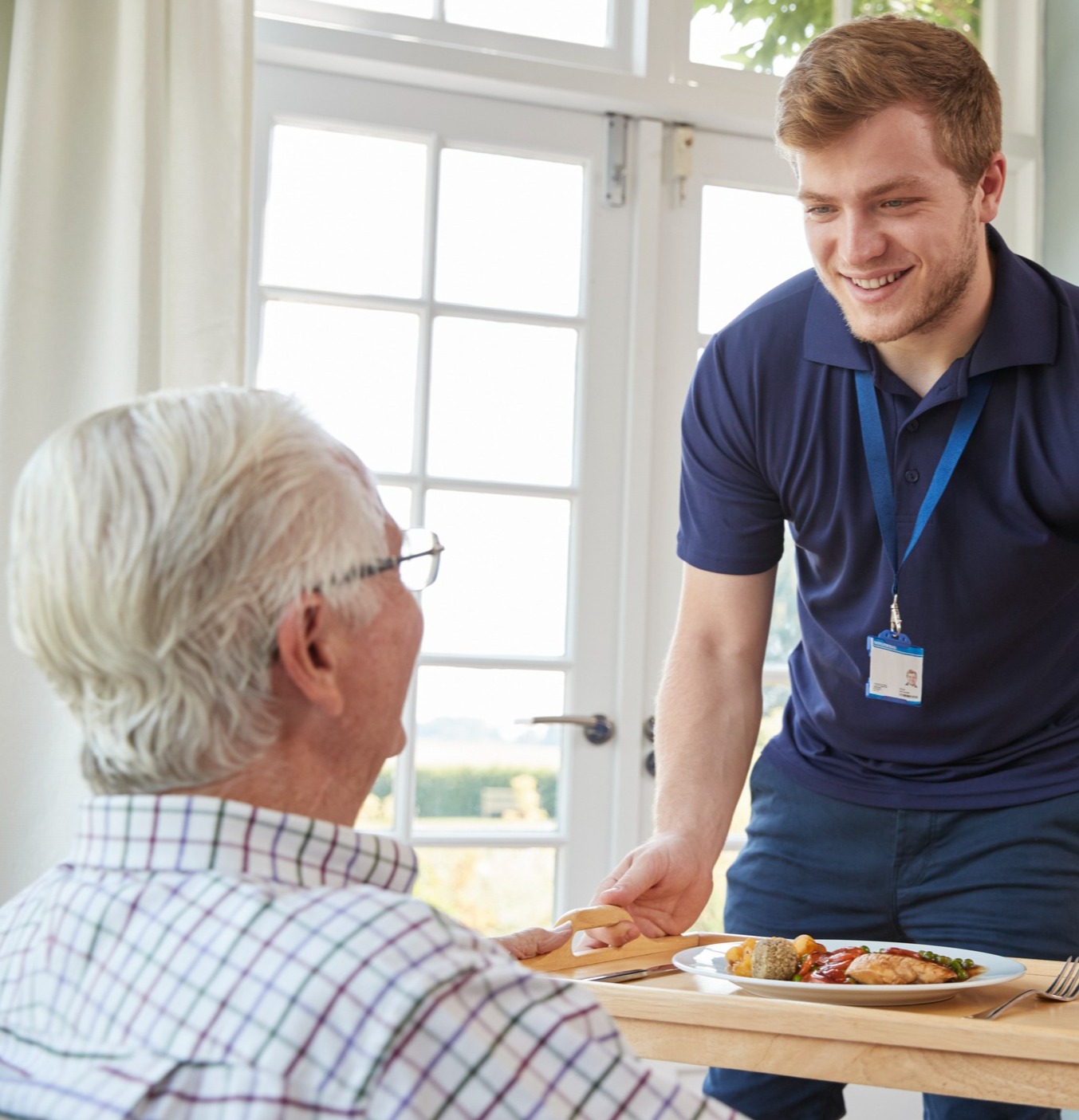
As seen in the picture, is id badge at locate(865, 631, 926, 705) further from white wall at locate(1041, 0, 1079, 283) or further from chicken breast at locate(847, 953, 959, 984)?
white wall at locate(1041, 0, 1079, 283)

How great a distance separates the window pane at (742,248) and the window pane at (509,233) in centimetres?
32

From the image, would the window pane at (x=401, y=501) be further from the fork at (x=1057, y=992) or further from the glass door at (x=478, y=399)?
the fork at (x=1057, y=992)

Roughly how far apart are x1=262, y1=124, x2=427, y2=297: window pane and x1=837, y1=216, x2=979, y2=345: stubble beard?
1.37 metres

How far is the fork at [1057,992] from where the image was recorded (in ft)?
3.51

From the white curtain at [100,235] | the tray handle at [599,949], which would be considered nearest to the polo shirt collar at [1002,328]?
the tray handle at [599,949]

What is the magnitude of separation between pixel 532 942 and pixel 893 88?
1.06 metres

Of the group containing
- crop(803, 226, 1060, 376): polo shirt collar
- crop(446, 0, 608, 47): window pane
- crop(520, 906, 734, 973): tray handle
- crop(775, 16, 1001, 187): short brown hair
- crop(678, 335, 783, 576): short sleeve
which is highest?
crop(446, 0, 608, 47): window pane

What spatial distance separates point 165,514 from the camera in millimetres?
806

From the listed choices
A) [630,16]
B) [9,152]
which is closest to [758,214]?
[630,16]

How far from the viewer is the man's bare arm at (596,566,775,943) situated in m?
1.67

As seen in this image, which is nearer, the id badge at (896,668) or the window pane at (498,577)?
the id badge at (896,668)

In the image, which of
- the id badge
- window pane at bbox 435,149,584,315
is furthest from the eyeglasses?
window pane at bbox 435,149,584,315

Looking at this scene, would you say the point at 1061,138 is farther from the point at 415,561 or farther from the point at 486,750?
the point at 415,561

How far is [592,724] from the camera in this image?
2869 millimetres
